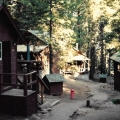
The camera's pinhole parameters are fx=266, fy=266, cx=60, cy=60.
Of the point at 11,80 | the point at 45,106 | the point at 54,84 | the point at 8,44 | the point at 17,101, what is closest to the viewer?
the point at 17,101

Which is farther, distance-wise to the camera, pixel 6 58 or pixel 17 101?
pixel 6 58

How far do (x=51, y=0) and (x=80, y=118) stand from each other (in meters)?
14.6

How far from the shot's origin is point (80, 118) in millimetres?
16875

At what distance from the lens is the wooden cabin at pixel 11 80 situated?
15.6 m

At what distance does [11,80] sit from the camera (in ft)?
61.4

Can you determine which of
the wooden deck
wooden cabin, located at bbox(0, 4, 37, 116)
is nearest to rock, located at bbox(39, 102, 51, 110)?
wooden cabin, located at bbox(0, 4, 37, 116)

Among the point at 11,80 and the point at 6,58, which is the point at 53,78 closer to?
the point at 11,80

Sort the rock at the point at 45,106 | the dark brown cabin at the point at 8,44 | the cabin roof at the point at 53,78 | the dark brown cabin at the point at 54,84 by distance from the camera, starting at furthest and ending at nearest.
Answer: the cabin roof at the point at 53,78 → the dark brown cabin at the point at 54,84 → the rock at the point at 45,106 → the dark brown cabin at the point at 8,44

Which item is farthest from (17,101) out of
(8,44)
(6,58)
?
(8,44)

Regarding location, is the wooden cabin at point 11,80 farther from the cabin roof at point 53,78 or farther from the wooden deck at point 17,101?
the cabin roof at point 53,78

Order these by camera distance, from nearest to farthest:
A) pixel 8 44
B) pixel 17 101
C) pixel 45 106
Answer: pixel 17 101
pixel 8 44
pixel 45 106

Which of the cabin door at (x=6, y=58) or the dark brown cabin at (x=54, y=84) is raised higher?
the cabin door at (x=6, y=58)

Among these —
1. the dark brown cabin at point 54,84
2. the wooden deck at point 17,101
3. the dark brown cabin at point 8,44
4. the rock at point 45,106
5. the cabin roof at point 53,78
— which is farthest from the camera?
the cabin roof at point 53,78

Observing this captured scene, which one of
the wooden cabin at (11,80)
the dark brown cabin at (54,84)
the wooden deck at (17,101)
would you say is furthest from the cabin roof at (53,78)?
the wooden deck at (17,101)
